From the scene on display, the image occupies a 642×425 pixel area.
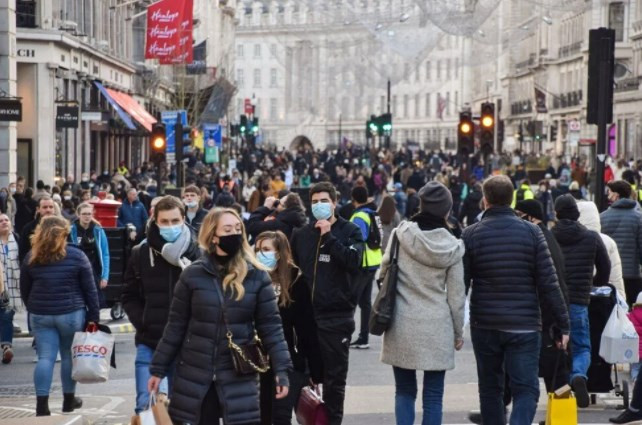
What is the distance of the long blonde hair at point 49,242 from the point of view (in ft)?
40.4

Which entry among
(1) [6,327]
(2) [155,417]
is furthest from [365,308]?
(2) [155,417]

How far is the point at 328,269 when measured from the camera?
11.6 metres

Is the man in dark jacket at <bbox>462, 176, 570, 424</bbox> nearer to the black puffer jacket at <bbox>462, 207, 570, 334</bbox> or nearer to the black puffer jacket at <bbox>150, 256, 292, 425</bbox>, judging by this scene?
the black puffer jacket at <bbox>462, 207, 570, 334</bbox>

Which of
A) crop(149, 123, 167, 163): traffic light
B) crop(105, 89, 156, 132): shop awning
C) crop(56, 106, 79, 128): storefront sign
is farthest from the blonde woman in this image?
crop(105, 89, 156, 132): shop awning

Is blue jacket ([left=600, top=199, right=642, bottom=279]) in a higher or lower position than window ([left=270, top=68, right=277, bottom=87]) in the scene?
lower

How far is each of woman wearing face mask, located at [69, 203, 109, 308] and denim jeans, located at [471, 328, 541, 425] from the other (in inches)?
278

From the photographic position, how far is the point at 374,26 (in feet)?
123

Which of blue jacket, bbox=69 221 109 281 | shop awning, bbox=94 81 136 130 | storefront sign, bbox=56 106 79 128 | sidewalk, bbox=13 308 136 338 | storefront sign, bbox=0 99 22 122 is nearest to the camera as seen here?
blue jacket, bbox=69 221 109 281

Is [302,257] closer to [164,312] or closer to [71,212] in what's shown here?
[164,312]

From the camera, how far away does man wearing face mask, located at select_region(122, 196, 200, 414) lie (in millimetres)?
10594

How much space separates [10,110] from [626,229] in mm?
15554

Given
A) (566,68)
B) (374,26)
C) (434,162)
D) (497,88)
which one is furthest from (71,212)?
(497,88)

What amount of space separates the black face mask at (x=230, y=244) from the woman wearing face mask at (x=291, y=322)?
1.67 meters

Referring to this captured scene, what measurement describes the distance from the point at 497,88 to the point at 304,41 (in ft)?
140
